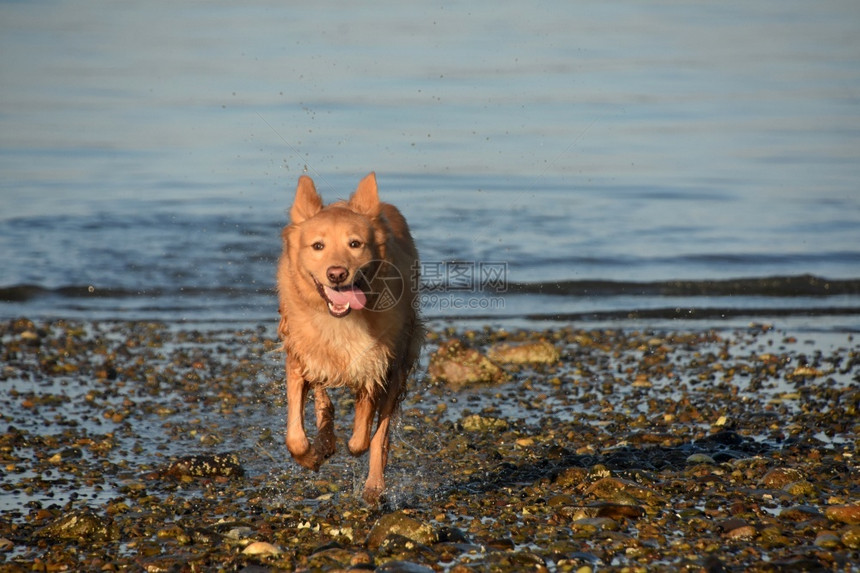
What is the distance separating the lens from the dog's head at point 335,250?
5.68 metres

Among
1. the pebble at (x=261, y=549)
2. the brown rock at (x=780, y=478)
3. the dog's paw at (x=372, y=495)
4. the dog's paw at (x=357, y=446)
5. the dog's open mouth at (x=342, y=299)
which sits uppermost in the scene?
the dog's open mouth at (x=342, y=299)

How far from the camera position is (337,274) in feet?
18.0

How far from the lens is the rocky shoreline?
496 cm

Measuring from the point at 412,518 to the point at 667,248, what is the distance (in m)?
10.9

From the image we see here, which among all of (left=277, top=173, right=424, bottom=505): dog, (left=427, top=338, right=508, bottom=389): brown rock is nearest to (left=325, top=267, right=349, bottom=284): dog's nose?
(left=277, top=173, right=424, bottom=505): dog

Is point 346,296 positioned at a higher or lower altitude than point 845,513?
higher

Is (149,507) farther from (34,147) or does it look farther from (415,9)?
(415,9)

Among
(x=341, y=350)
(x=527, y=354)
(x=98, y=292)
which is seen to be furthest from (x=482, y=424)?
(x=98, y=292)

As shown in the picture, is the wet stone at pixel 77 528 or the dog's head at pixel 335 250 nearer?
the wet stone at pixel 77 528

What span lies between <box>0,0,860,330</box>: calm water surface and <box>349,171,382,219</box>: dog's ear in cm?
606

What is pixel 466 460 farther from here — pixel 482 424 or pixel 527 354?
pixel 527 354

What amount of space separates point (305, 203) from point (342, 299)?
0.76m

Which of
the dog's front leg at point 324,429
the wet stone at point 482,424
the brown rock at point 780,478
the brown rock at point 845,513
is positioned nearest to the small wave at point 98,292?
the wet stone at point 482,424

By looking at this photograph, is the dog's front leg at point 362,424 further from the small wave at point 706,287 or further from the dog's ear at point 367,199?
the small wave at point 706,287
